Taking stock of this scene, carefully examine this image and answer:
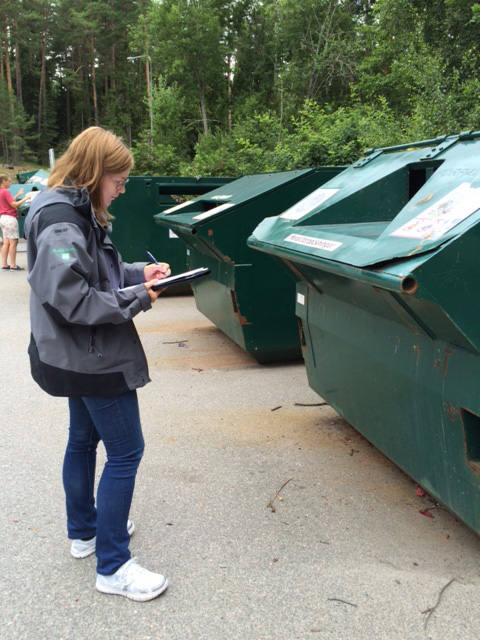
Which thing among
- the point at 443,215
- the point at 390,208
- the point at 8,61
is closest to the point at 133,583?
the point at 443,215

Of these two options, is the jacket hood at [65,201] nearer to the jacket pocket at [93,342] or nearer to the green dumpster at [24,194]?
the jacket pocket at [93,342]

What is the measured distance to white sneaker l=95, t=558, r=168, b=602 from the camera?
2191mm

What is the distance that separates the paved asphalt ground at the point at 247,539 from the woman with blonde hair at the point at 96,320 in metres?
0.20

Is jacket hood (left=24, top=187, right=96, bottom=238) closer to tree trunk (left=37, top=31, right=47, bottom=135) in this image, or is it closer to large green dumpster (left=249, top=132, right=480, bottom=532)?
large green dumpster (left=249, top=132, right=480, bottom=532)

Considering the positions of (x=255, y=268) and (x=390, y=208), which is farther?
(x=255, y=268)

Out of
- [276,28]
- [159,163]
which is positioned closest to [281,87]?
[276,28]

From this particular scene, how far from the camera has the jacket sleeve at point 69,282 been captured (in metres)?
1.89

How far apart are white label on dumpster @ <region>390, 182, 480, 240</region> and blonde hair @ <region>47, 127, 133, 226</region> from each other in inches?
39.5

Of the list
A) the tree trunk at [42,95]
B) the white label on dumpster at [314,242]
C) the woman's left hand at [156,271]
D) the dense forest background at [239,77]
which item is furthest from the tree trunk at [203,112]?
the woman's left hand at [156,271]

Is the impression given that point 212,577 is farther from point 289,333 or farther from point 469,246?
point 289,333

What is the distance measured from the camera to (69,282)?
1896mm

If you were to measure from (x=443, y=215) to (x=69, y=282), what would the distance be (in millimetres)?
1236

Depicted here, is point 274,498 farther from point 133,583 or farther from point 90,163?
point 90,163

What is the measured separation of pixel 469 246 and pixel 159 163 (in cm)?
1525
